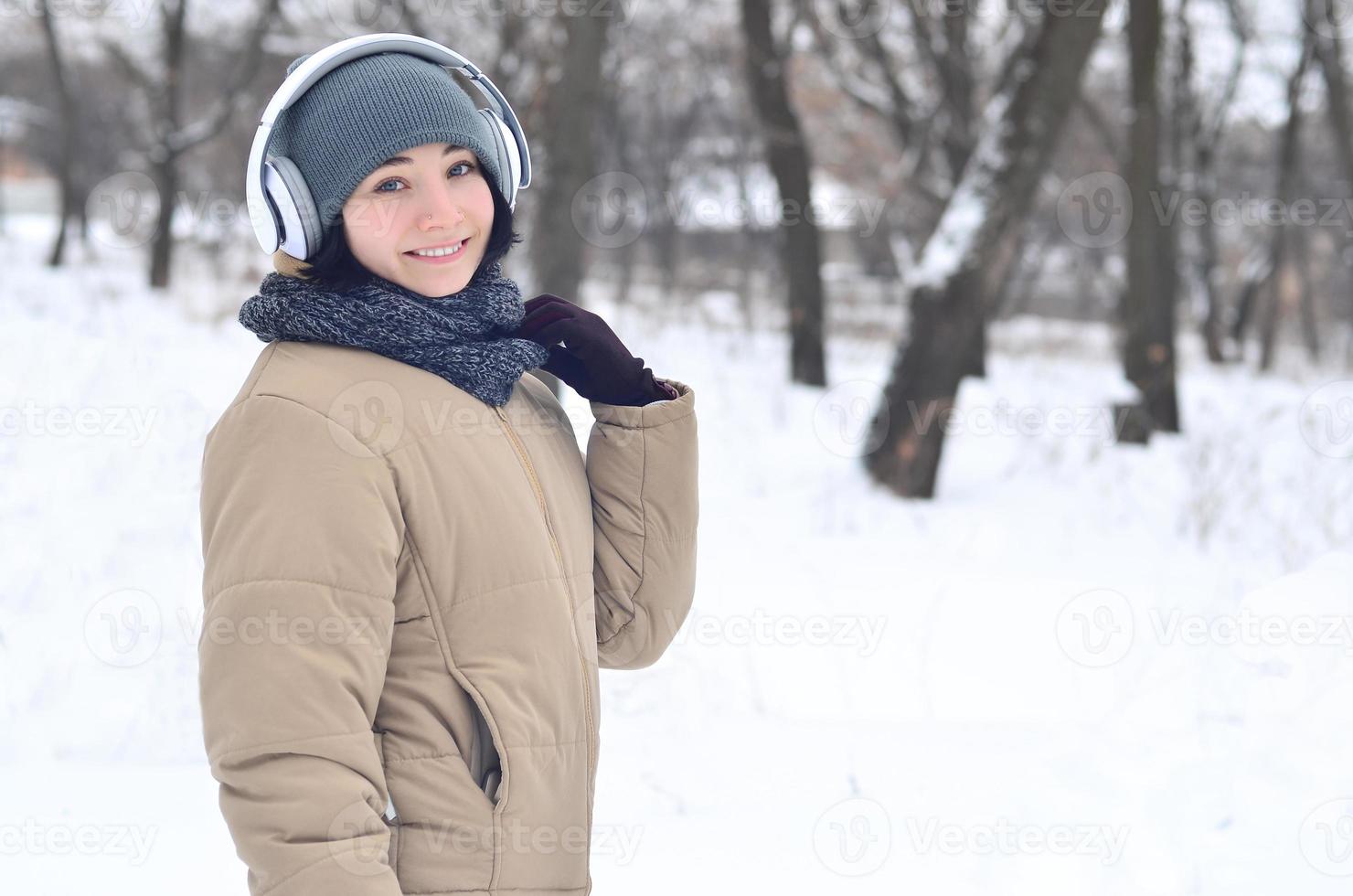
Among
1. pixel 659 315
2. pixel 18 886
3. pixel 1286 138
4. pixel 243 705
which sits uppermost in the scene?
pixel 1286 138

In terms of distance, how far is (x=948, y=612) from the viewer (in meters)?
4.39

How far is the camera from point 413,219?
142 centimetres

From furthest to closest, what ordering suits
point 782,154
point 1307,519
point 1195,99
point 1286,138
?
point 1195,99, point 1286,138, point 782,154, point 1307,519

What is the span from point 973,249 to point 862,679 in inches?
111

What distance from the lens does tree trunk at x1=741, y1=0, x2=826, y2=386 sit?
8.63 metres

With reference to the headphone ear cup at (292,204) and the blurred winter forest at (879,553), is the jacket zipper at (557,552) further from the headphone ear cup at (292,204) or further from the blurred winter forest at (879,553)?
the blurred winter forest at (879,553)

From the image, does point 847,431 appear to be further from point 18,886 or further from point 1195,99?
point 1195,99

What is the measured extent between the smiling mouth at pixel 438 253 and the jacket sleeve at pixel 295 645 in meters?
0.30

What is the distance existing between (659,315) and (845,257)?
35.2m

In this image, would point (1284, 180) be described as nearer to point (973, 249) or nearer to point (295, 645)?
point (973, 249)

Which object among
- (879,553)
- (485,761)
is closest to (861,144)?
(879,553)

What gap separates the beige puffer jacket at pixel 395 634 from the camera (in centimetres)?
117

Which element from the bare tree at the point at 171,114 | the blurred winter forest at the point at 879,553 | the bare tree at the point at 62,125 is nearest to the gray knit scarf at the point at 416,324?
the blurred winter forest at the point at 879,553

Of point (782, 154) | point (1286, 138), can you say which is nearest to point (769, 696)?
point (782, 154)
